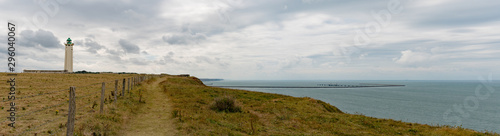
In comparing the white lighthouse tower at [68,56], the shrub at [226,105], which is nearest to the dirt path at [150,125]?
the shrub at [226,105]

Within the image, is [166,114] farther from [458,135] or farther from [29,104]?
[458,135]

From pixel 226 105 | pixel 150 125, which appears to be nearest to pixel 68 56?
pixel 226 105

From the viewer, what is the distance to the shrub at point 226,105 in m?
20.3

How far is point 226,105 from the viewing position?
20.5 m

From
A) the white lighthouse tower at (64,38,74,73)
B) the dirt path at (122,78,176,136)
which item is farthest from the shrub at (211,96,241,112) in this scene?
the white lighthouse tower at (64,38,74,73)

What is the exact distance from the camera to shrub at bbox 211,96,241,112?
20.3 metres

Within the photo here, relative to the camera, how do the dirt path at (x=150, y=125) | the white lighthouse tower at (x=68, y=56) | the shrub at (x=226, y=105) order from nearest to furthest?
the dirt path at (x=150, y=125)
the shrub at (x=226, y=105)
the white lighthouse tower at (x=68, y=56)

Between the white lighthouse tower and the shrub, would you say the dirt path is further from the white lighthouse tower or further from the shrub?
the white lighthouse tower

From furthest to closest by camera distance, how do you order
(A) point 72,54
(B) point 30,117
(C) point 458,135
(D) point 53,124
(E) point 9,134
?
(A) point 72,54, (C) point 458,135, (B) point 30,117, (D) point 53,124, (E) point 9,134

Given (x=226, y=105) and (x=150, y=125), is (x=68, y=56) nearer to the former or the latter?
(x=226, y=105)

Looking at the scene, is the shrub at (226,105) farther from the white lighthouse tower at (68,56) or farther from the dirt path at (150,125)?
the white lighthouse tower at (68,56)

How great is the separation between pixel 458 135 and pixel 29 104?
30131mm

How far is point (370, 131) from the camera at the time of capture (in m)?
16.3

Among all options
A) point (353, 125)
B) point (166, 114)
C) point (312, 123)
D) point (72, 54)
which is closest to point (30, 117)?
point (166, 114)
